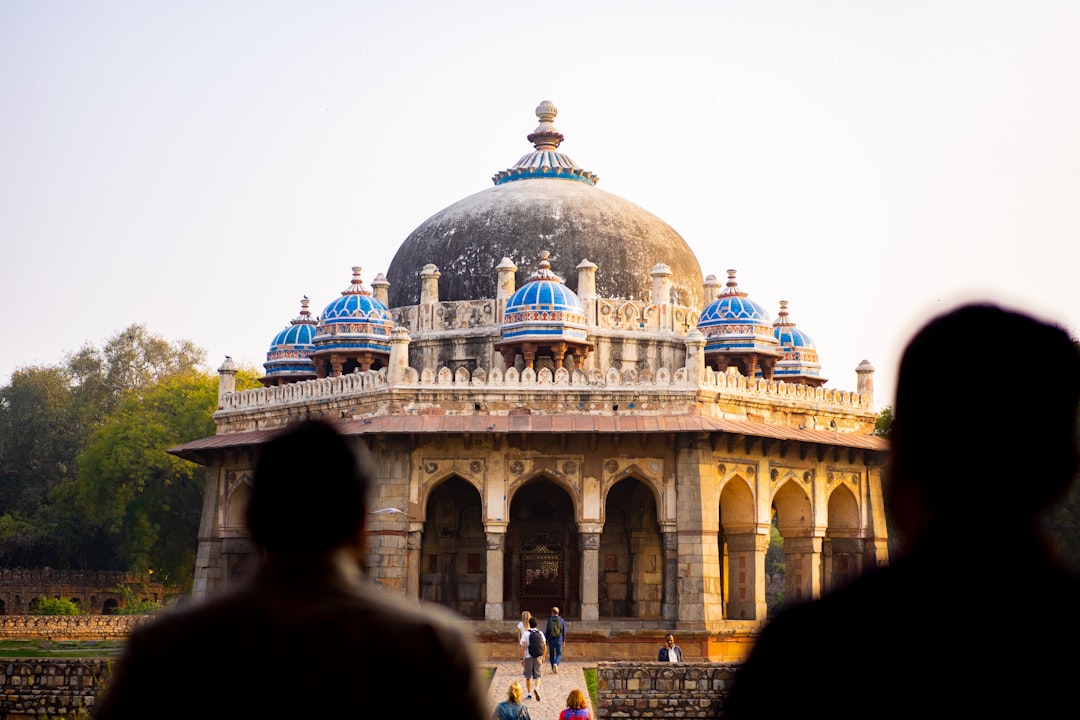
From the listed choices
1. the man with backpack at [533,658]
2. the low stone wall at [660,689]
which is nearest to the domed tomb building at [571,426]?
the man with backpack at [533,658]

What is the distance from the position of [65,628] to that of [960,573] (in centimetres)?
3221

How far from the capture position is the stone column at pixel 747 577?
85.9 feet

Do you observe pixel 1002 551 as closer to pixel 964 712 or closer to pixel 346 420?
pixel 964 712

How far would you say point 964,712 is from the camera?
2.53m

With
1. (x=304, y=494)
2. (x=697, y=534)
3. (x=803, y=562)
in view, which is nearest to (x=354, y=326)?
(x=697, y=534)

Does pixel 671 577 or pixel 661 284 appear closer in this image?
pixel 671 577

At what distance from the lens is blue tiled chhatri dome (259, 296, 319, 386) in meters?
30.4

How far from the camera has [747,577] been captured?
26281mm

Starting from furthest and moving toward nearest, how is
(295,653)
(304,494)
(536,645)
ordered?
(536,645), (304,494), (295,653)

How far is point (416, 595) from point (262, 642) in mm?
22534

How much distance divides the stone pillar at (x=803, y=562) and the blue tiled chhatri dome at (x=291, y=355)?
35.0 ft

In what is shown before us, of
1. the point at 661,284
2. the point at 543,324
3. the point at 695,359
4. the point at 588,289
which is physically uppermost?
the point at 661,284

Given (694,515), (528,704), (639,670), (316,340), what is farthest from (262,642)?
(316,340)

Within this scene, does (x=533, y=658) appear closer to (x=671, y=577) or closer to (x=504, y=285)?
(x=671, y=577)
